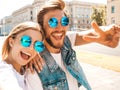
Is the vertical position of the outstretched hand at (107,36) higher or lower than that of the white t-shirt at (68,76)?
higher

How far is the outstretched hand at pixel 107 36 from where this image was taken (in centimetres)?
208

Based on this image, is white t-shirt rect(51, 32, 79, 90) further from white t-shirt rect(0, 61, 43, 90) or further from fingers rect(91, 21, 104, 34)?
fingers rect(91, 21, 104, 34)

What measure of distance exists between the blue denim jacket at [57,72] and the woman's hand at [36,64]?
38 mm

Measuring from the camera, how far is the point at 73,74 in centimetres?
210

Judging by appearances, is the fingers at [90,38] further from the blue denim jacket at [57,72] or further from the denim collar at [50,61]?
the denim collar at [50,61]

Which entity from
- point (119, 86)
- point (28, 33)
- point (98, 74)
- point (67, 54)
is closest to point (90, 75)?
point (98, 74)

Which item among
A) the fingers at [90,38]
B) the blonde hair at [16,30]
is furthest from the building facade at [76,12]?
the blonde hair at [16,30]

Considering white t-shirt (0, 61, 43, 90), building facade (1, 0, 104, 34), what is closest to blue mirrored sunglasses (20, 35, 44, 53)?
white t-shirt (0, 61, 43, 90)

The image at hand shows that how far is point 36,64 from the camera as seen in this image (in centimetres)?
198

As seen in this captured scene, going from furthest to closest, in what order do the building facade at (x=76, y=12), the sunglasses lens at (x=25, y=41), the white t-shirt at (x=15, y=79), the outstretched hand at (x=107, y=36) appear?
1. the building facade at (x=76, y=12)
2. the outstretched hand at (x=107, y=36)
3. the sunglasses lens at (x=25, y=41)
4. the white t-shirt at (x=15, y=79)

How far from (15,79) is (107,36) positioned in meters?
1.03

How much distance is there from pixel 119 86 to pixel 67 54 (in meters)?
3.92

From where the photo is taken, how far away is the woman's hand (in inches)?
77.4

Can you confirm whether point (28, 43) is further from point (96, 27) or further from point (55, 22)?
point (96, 27)
